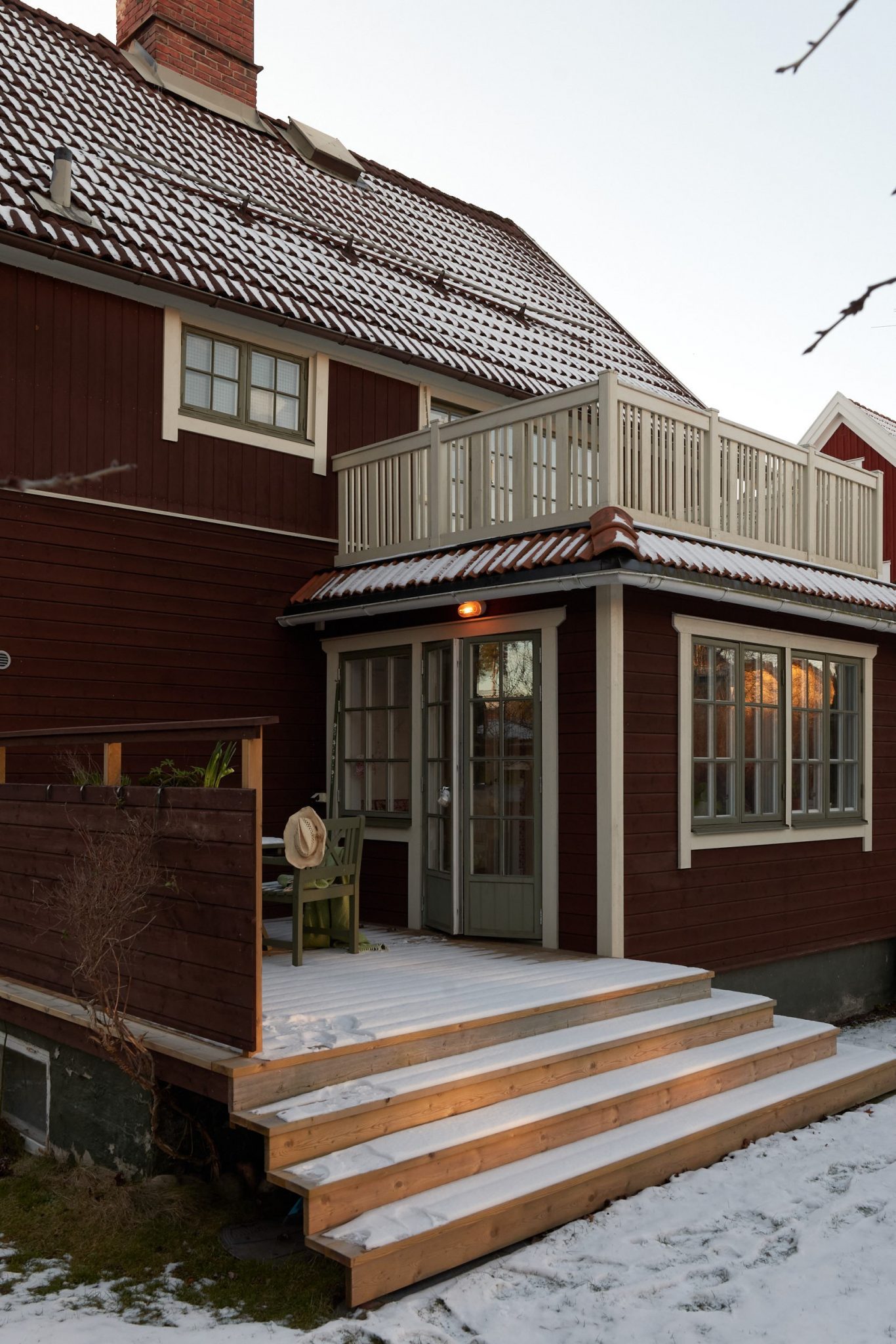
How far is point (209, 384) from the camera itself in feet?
29.7

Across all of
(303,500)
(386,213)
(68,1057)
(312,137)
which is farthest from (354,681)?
(312,137)

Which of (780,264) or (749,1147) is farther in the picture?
(749,1147)

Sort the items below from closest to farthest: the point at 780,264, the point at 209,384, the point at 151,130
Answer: the point at 780,264
the point at 209,384
the point at 151,130

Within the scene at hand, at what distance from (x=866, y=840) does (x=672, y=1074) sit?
190 inches

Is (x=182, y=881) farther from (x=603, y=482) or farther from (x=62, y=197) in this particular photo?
(x=62, y=197)

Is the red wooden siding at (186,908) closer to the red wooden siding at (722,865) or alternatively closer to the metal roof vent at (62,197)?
the red wooden siding at (722,865)

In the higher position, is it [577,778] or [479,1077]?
[577,778]

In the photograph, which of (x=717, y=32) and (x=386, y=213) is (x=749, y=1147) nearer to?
(x=717, y=32)

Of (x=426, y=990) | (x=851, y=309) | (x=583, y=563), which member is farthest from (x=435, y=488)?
(x=851, y=309)

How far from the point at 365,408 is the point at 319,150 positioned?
4.26m

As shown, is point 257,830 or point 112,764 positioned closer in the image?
point 257,830

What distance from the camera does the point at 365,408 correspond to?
10.1 meters

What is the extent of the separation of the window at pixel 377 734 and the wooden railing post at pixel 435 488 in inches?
37.5

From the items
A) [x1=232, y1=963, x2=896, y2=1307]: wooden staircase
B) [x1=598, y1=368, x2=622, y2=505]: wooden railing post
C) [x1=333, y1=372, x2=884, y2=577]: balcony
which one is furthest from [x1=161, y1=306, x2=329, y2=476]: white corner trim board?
[x1=232, y1=963, x2=896, y2=1307]: wooden staircase
